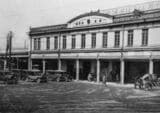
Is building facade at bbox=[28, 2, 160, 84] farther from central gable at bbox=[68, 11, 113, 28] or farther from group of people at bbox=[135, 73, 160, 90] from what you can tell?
group of people at bbox=[135, 73, 160, 90]

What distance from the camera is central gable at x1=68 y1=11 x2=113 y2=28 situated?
34438 millimetres

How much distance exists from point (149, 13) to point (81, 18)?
10.8 m

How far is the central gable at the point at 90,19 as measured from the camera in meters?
34.4

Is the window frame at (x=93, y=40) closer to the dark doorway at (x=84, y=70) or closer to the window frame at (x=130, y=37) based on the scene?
the dark doorway at (x=84, y=70)

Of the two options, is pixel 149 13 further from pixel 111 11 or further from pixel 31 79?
pixel 31 79

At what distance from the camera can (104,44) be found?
112 ft

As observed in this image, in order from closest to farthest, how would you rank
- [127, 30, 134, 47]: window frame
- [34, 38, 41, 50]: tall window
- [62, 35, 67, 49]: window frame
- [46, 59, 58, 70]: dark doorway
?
1. [127, 30, 134, 47]: window frame
2. [62, 35, 67, 49]: window frame
3. [46, 59, 58, 70]: dark doorway
4. [34, 38, 41, 50]: tall window

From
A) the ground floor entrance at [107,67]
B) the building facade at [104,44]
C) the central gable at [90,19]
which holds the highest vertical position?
the central gable at [90,19]

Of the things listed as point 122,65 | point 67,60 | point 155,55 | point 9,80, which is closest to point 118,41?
point 122,65

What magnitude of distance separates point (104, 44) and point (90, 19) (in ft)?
15.3

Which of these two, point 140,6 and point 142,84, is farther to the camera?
point 140,6

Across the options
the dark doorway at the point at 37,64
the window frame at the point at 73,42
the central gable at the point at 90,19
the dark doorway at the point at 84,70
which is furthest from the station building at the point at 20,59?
the central gable at the point at 90,19

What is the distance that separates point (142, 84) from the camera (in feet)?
86.4

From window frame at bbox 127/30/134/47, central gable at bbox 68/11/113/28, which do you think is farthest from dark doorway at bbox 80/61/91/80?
window frame at bbox 127/30/134/47
